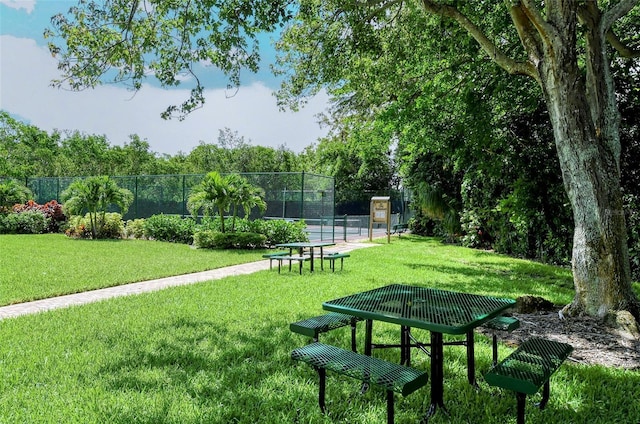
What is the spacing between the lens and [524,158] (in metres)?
11.1

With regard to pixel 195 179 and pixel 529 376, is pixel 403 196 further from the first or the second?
pixel 529 376

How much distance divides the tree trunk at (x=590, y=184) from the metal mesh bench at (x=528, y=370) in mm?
2416

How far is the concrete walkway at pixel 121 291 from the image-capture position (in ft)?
19.4

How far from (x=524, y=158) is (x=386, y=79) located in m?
4.66

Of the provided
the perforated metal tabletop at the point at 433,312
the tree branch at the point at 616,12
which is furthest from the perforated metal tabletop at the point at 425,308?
the tree branch at the point at 616,12

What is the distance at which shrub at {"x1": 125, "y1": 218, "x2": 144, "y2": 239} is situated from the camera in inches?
718

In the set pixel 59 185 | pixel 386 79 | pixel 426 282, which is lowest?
pixel 426 282

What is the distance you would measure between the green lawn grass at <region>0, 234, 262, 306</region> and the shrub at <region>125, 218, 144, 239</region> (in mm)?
3108

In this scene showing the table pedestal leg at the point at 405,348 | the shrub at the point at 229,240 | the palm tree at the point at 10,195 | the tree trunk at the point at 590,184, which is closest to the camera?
the table pedestal leg at the point at 405,348

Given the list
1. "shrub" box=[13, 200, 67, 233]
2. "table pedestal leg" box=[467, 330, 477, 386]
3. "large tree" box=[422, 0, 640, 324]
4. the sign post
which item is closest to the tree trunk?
"large tree" box=[422, 0, 640, 324]

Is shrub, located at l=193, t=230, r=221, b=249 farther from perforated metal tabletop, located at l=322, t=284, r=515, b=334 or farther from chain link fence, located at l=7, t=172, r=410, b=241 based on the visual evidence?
perforated metal tabletop, located at l=322, t=284, r=515, b=334

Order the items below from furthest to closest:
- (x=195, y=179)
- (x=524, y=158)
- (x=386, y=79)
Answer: (x=195, y=179), (x=524, y=158), (x=386, y=79)

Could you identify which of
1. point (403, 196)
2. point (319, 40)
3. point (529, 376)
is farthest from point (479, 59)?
point (403, 196)

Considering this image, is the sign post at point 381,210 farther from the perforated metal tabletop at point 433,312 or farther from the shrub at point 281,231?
the perforated metal tabletop at point 433,312
